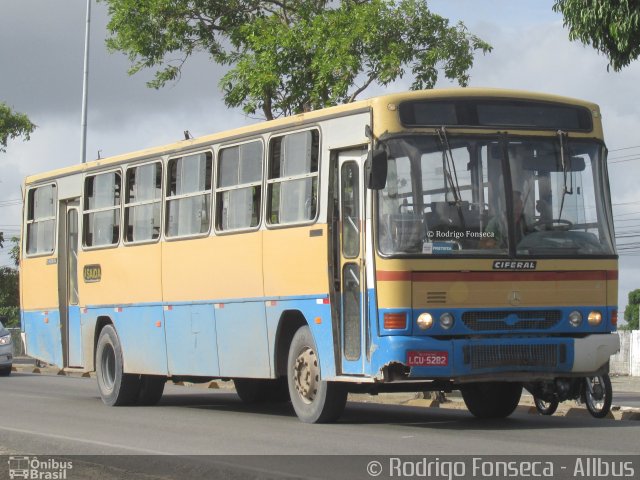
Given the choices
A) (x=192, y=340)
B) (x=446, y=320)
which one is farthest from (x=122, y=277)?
(x=446, y=320)

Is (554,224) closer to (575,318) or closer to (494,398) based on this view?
(575,318)

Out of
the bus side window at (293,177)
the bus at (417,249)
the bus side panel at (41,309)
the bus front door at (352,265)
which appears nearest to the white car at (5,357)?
the bus side panel at (41,309)

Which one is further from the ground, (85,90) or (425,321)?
(85,90)

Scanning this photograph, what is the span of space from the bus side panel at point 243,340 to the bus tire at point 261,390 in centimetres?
247

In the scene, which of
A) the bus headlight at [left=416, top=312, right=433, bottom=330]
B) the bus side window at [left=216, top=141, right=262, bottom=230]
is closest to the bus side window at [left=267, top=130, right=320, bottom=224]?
the bus side window at [left=216, top=141, right=262, bottom=230]

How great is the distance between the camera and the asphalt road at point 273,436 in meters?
11.8

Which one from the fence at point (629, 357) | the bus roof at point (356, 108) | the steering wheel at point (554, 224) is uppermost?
the bus roof at point (356, 108)

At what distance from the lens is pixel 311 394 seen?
15.7 metres

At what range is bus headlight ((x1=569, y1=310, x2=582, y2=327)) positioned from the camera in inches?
586

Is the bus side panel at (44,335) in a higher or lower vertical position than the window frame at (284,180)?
lower

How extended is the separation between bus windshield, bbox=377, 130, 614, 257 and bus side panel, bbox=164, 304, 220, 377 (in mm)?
4102

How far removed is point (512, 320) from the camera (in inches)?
576

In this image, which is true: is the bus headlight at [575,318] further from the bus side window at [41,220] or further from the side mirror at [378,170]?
the bus side window at [41,220]

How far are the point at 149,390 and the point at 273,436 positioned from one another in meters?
6.27
